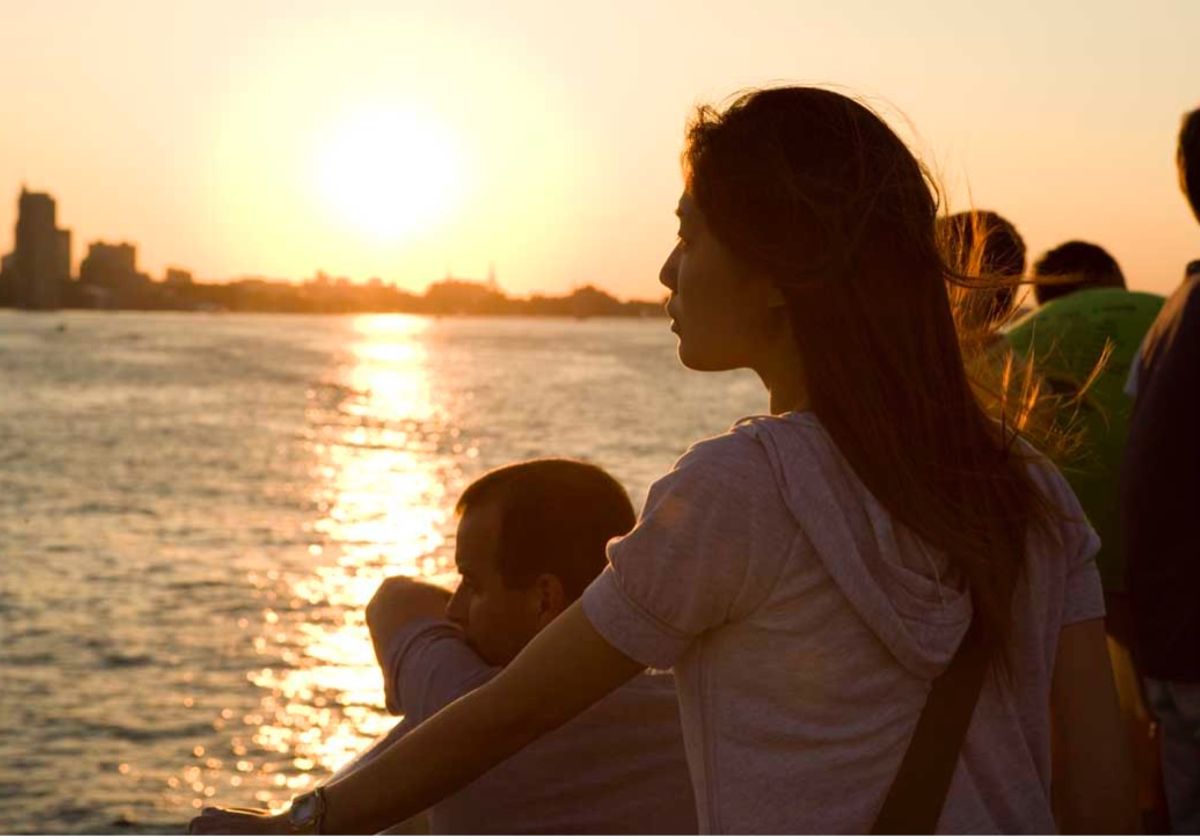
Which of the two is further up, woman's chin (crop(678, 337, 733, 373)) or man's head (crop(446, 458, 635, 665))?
woman's chin (crop(678, 337, 733, 373))

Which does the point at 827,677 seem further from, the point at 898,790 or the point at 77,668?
the point at 77,668

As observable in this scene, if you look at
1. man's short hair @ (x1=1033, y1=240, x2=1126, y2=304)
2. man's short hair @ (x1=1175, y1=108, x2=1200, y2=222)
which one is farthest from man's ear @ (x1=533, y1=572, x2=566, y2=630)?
man's short hair @ (x1=1033, y1=240, x2=1126, y2=304)

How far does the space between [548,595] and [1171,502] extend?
178 cm

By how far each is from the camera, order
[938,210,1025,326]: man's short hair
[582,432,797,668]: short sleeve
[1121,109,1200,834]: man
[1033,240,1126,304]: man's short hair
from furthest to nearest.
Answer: [1033,240,1126,304]: man's short hair → [1121,109,1200,834]: man → [938,210,1025,326]: man's short hair → [582,432,797,668]: short sleeve

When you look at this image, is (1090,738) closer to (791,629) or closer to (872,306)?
(791,629)

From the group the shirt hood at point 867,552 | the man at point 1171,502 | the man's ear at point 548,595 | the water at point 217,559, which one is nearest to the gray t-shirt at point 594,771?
the man's ear at point 548,595

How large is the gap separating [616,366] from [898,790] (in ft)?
311

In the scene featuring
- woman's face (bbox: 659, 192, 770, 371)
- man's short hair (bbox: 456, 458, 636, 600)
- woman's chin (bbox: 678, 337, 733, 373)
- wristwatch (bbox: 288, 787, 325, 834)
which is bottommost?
wristwatch (bbox: 288, 787, 325, 834)

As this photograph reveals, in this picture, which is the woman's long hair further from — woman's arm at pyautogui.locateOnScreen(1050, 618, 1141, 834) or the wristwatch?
the wristwatch

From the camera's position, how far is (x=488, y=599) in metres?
2.59

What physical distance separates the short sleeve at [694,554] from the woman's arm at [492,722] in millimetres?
40

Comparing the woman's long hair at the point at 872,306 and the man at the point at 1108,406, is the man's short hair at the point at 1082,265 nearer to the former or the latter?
the man at the point at 1108,406

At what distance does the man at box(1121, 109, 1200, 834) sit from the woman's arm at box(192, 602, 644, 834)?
2319 millimetres

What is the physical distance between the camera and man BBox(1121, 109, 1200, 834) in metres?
3.64
